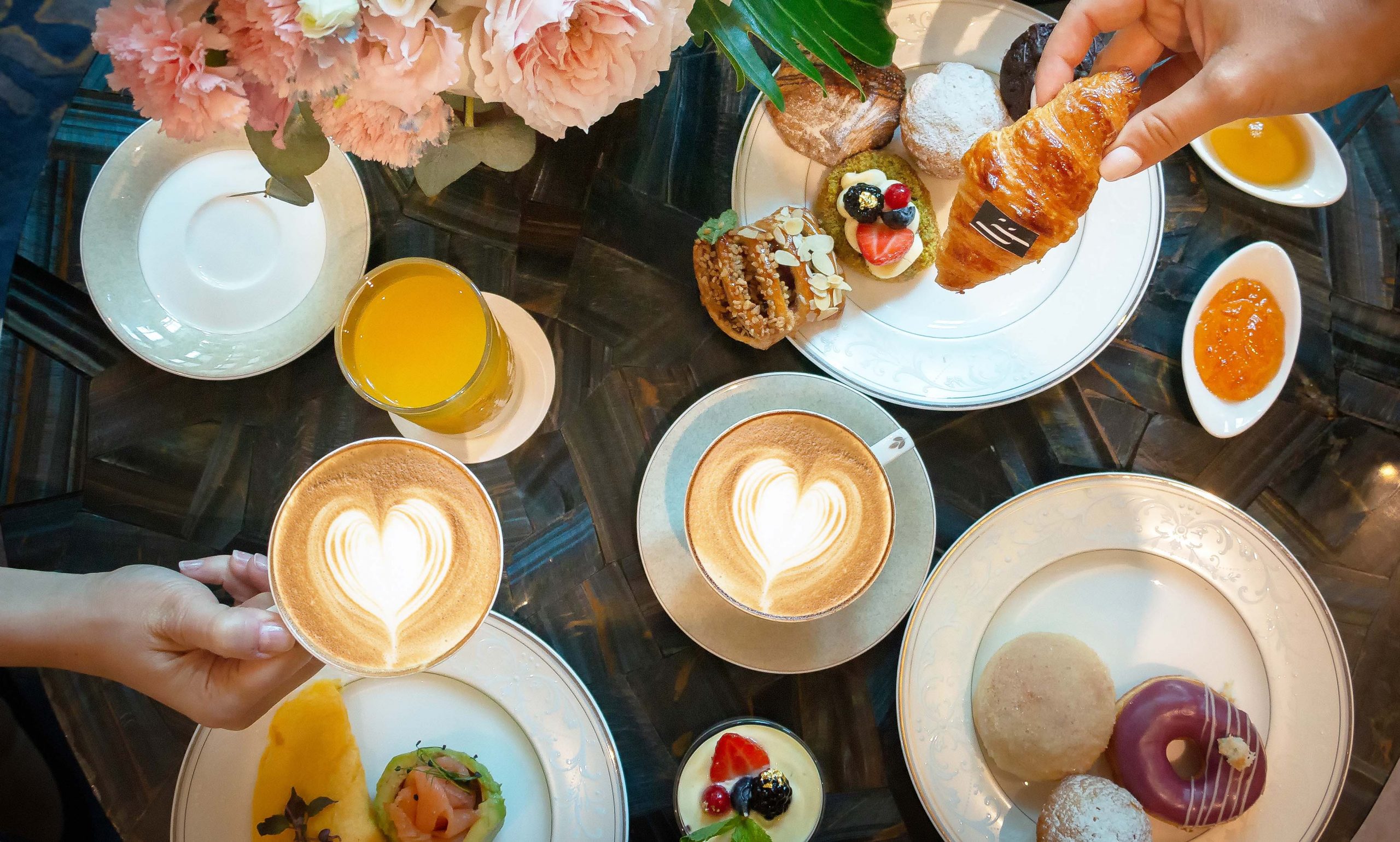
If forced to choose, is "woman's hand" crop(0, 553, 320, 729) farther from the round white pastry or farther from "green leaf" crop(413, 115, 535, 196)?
the round white pastry

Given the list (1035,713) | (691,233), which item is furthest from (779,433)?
(1035,713)

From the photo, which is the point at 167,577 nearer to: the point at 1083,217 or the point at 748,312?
the point at 748,312

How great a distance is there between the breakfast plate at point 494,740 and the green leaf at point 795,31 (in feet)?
3.36

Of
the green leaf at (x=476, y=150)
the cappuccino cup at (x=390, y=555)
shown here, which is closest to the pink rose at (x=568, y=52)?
the green leaf at (x=476, y=150)

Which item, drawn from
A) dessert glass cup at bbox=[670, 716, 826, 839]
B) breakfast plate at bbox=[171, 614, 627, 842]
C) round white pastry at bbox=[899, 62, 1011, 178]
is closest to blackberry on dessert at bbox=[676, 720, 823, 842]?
dessert glass cup at bbox=[670, 716, 826, 839]

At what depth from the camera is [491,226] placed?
1.68 m

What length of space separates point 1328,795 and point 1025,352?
3.31 feet

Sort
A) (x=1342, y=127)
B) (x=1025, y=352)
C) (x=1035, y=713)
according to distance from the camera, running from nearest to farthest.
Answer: (x=1035, y=713), (x=1025, y=352), (x=1342, y=127)

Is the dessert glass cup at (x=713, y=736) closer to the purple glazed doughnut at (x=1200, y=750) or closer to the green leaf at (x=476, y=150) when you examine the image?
the purple glazed doughnut at (x=1200, y=750)

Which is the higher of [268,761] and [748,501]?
[748,501]

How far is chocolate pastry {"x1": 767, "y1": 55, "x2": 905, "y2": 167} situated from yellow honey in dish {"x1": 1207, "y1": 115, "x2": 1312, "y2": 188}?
0.72 meters

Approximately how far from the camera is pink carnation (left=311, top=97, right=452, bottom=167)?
911mm

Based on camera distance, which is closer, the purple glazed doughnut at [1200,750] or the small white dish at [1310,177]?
the purple glazed doughnut at [1200,750]

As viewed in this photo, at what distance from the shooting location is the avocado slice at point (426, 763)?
4.83 ft
